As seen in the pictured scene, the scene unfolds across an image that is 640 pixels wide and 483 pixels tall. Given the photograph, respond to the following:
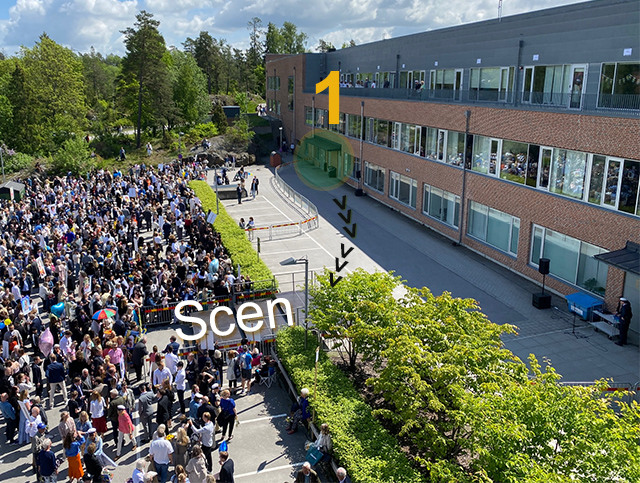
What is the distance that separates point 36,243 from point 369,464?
64.6 feet

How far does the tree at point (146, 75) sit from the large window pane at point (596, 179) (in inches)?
1949

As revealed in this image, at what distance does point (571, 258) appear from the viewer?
20172 mm

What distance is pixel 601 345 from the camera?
1700cm

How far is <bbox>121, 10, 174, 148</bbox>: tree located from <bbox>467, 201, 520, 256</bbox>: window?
42973mm

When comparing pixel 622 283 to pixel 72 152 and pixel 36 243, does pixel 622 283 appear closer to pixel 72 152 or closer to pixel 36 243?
pixel 36 243

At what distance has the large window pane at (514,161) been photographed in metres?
22.4

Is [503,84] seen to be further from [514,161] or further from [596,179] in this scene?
[596,179]

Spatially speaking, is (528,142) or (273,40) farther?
(273,40)

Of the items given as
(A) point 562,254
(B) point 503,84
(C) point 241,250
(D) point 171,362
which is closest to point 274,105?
(B) point 503,84

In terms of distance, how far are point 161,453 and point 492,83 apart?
2497cm

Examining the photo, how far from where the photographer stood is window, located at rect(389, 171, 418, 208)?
32.4m

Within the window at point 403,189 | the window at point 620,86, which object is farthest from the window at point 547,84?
the window at point 403,189

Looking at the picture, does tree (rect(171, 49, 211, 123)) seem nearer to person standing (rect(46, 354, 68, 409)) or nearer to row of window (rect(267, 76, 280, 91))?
row of window (rect(267, 76, 280, 91))

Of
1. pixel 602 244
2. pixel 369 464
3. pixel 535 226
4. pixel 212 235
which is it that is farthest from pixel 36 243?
pixel 602 244
